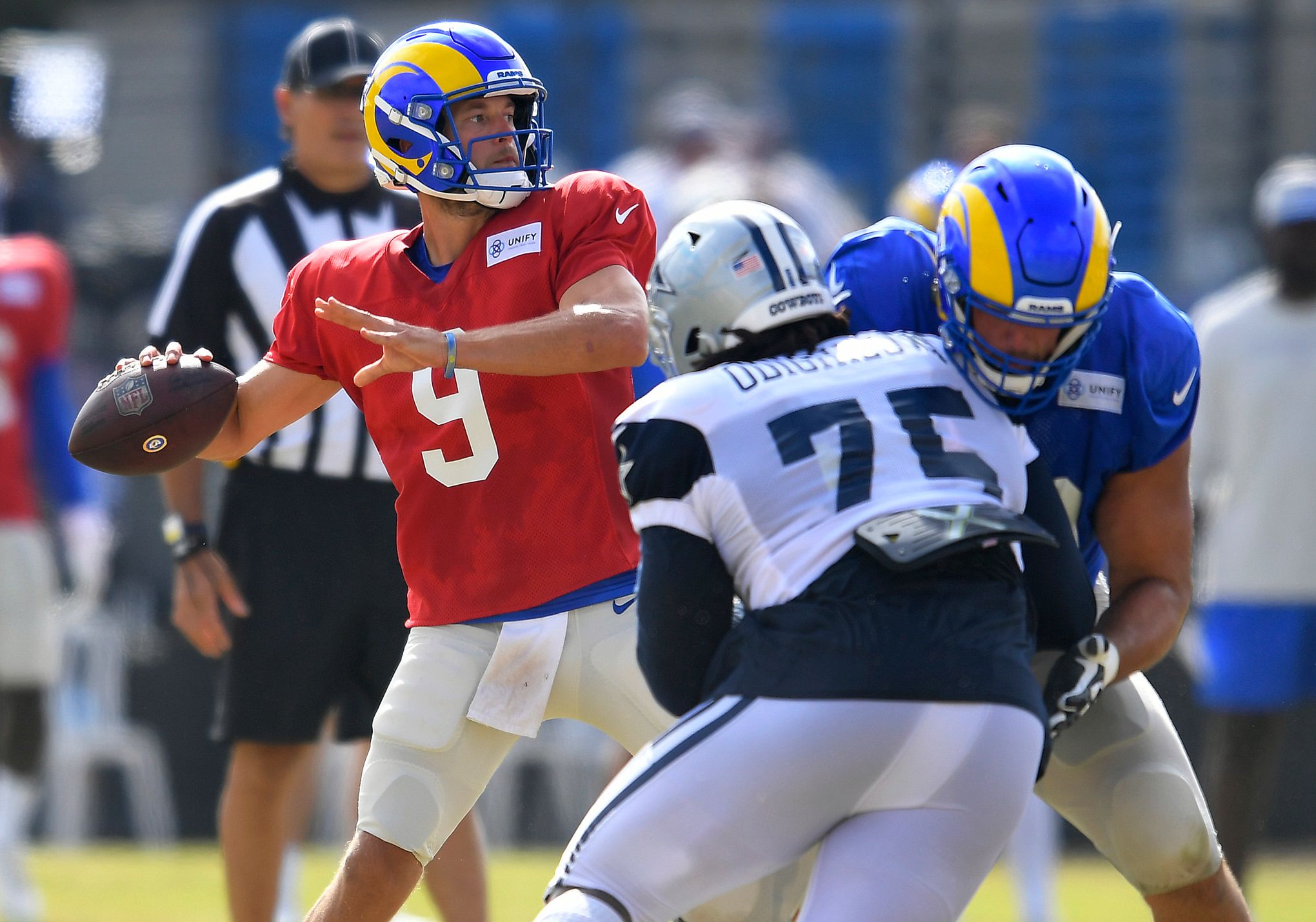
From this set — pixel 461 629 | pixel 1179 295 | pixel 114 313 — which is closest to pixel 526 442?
pixel 461 629

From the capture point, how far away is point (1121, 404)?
312 cm

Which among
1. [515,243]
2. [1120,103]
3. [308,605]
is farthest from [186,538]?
[1120,103]

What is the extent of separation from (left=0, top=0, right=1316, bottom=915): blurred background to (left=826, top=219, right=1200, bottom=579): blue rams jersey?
5.27m

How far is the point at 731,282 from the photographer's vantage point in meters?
2.76

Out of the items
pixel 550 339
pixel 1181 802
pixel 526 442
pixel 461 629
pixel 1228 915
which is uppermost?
pixel 550 339

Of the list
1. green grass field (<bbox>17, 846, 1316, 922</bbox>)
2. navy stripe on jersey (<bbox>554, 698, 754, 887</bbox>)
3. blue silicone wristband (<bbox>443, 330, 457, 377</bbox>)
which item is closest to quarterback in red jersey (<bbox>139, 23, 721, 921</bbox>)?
blue silicone wristband (<bbox>443, 330, 457, 377</bbox>)

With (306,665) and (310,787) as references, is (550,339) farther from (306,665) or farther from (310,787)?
(310,787)

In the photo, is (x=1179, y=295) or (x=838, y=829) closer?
(x=838, y=829)

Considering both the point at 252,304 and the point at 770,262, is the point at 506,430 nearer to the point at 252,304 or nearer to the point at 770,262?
the point at 770,262

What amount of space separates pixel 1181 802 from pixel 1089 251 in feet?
3.39

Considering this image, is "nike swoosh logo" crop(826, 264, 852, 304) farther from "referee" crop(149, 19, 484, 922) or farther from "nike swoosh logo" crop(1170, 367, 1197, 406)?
"referee" crop(149, 19, 484, 922)

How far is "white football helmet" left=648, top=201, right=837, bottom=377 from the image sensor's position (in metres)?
2.76

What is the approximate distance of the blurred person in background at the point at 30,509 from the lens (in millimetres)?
6180

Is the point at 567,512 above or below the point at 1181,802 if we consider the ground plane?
above
